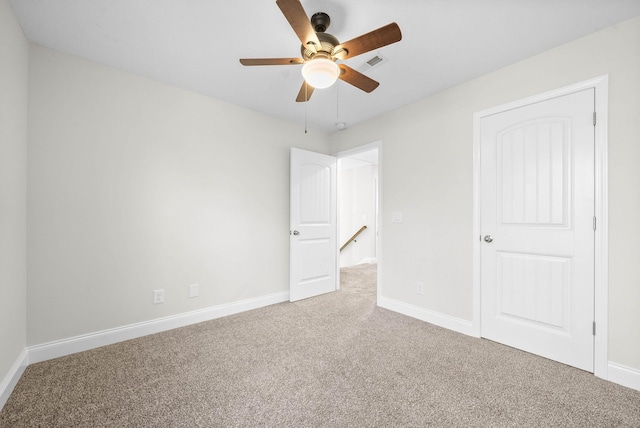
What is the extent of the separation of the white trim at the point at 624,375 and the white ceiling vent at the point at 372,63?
8.99 feet

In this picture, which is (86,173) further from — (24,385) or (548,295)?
(548,295)

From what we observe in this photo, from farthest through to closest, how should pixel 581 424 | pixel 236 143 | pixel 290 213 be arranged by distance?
pixel 290 213
pixel 236 143
pixel 581 424

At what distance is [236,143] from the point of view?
322 cm

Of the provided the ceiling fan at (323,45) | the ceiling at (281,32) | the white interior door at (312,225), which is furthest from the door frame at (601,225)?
the white interior door at (312,225)

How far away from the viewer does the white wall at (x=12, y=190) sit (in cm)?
166

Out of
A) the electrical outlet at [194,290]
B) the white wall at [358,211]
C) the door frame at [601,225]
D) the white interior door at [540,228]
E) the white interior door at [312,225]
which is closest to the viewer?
the door frame at [601,225]

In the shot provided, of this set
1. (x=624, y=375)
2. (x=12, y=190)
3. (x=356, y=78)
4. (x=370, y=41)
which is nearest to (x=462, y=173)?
(x=356, y=78)

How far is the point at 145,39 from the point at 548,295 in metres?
3.67

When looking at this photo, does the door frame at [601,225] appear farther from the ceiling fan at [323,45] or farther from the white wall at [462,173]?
the ceiling fan at [323,45]

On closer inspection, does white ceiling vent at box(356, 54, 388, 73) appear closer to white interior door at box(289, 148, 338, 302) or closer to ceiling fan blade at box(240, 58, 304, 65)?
ceiling fan blade at box(240, 58, 304, 65)

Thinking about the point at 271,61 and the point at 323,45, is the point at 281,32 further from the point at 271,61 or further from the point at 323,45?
the point at 323,45

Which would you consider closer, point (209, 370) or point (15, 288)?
point (15, 288)

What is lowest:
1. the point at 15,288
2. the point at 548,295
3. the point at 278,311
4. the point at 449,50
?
the point at 278,311

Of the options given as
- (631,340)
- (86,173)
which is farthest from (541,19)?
(86,173)
